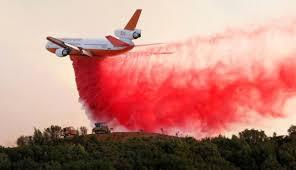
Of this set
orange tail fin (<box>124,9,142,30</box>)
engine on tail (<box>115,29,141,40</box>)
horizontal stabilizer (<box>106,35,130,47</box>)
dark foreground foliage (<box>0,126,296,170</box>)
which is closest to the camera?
dark foreground foliage (<box>0,126,296,170</box>)

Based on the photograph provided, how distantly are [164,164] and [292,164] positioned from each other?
2198cm

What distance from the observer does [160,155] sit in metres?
178

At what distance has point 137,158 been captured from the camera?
177m

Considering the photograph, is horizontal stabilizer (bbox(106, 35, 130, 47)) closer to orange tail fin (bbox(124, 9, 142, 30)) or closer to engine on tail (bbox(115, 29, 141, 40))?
engine on tail (bbox(115, 29, 141, 40))

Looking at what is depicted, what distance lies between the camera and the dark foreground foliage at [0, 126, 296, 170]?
172 m

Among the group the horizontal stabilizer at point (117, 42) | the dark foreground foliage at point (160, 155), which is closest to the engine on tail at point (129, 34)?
the horizontal stabilizer at point (117, 42)

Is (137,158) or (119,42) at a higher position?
(119,42)

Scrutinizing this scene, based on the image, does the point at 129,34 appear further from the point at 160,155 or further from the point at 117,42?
the point at 160,155

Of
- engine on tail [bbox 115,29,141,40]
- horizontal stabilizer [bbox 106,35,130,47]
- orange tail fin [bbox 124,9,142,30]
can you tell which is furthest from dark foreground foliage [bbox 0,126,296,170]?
orange tail fin [bbox 124,9,142,30]

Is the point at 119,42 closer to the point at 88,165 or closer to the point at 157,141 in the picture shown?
the point at 157,141

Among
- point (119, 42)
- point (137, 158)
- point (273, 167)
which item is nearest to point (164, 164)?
point (137, 158)

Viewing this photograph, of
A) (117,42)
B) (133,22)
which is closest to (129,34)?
(117,42)

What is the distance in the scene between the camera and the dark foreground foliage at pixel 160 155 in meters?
172

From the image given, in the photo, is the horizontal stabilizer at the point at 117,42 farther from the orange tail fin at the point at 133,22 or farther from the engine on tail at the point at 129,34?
the orange tail fin at the point at 133,22
